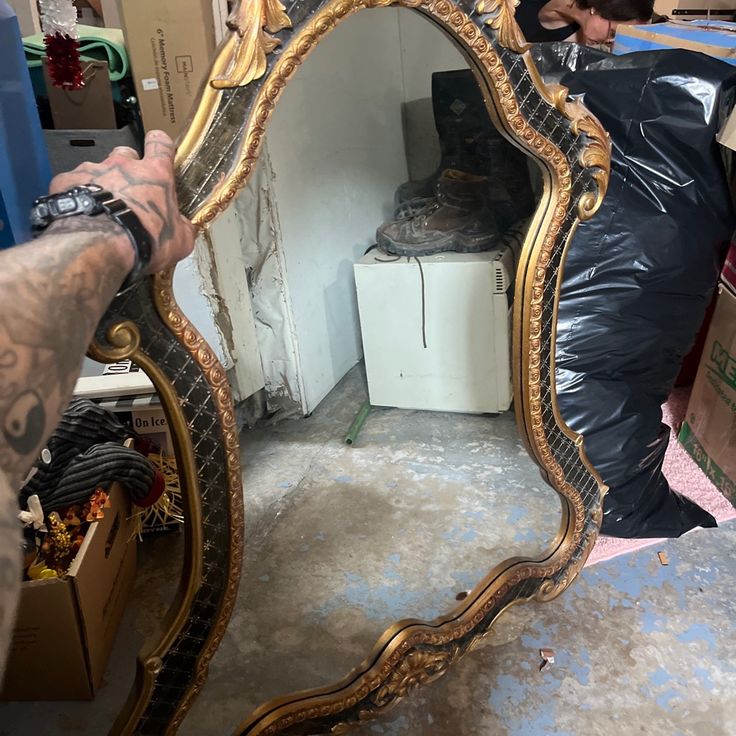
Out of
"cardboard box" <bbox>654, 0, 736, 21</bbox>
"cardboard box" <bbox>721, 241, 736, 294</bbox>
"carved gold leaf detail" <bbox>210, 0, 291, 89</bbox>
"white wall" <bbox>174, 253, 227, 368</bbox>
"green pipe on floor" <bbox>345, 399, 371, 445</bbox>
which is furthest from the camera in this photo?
"cardboard box" <bbox>654, 0, 736, 21</bbox>

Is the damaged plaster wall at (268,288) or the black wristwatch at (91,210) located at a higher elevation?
the black wristwatch at (91,210)

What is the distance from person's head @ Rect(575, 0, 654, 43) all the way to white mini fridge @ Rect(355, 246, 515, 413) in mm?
732

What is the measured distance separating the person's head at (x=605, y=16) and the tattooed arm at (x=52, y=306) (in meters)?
1.23

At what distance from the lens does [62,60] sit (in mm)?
1160

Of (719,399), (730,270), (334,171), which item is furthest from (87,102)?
(719,399)

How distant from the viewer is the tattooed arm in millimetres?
391

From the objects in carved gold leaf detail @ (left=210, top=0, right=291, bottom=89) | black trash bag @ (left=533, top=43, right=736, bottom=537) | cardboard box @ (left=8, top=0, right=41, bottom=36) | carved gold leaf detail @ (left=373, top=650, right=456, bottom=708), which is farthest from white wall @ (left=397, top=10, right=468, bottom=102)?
cardboard box @ (left=8, top=0, right=41, bottom=36)

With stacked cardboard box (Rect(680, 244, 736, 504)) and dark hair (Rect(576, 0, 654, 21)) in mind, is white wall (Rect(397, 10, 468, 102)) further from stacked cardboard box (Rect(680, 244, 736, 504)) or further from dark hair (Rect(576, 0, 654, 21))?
stacked cardboard box (Rect(680, 244, 736, 504))

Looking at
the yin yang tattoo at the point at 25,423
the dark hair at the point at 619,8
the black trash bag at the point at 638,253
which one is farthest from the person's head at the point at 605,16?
the yin yang tattoo at the point at 25,423

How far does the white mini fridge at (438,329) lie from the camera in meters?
1.09

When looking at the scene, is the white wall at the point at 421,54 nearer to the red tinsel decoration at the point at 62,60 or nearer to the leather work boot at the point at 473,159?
the leather work boot at the point at 473,159

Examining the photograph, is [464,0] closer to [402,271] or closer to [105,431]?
[402,271]

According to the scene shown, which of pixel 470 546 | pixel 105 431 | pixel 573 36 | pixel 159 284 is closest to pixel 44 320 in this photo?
pixel 159 284

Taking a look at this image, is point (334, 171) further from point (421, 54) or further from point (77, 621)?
point (77, 621)
